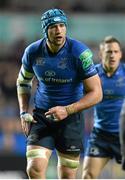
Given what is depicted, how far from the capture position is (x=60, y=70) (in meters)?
7.96

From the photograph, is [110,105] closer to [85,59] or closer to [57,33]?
[85,59]

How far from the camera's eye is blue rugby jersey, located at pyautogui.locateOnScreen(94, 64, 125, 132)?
9.75 meters

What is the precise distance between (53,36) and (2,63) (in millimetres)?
7773

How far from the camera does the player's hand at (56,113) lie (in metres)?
7.62

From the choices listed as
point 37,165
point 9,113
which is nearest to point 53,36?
point 37,165

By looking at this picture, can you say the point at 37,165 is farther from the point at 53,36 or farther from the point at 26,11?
the point at 26,11

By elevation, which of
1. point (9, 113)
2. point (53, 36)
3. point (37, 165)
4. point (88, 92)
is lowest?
point (9, 113)

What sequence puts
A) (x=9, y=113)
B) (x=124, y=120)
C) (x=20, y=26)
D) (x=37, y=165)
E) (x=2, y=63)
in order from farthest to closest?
(x=20, y=26) → (x=2, y=63) → (x=9, y=113) → (x=37, y=165) → (x=124, y=120)

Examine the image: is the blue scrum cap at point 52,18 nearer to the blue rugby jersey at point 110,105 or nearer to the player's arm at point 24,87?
the player's arm at point 24,87

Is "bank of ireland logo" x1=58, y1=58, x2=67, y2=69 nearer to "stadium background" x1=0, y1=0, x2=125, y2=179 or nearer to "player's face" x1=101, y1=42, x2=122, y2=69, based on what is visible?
"player's face" x1=101, y1=42, x2=122, y2=69

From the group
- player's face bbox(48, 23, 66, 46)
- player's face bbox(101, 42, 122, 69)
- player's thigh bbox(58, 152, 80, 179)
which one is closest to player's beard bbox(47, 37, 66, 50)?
player's face bbox(48, 23, 66, 46)

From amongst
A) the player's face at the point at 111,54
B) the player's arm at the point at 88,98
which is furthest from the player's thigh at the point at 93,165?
the player's arm at the point at 88,98

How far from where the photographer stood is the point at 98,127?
9.87 meters

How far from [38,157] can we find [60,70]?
0.91m
